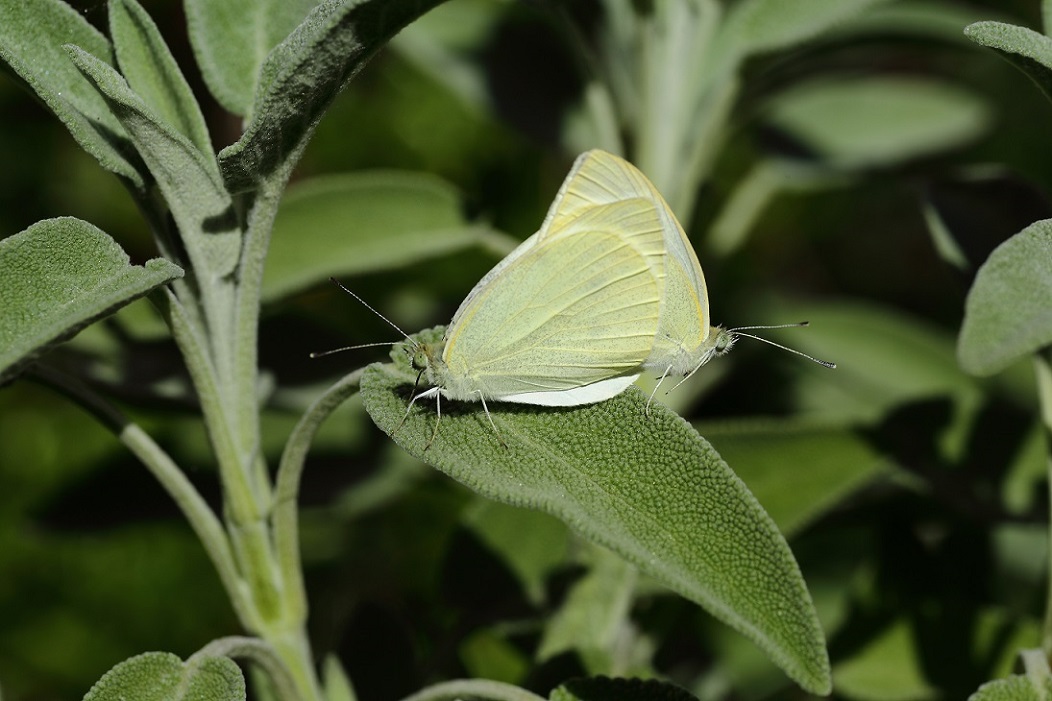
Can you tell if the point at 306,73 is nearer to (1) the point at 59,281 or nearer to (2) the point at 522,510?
(1) the point at 59,281

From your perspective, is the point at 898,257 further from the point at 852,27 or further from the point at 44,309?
the point at 44,309

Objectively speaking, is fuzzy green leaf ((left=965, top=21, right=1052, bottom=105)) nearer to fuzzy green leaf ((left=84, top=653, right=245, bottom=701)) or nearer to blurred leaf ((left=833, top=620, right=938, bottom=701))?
blurred leaf ((left=833, top=620, right=938, bottom=701))

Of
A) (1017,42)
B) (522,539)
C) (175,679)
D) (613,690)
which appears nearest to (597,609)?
(522,539)

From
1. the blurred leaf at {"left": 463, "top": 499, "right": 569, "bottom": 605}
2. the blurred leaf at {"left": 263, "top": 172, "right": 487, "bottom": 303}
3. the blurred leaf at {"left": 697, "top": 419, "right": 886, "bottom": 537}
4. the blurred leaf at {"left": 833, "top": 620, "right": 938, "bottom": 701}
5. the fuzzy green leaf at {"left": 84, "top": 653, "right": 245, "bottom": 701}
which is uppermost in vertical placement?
the blurred leaf at {"left": 263, "top": 172, "right": 487, "bottom": 303}

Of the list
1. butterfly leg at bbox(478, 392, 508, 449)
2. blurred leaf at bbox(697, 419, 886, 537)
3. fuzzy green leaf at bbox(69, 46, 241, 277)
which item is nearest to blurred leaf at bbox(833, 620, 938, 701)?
blurred leaf at bbox(697, 419, 886, 537)

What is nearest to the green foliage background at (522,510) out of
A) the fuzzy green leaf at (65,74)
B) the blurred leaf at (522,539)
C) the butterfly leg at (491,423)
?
the blurred leaf at (522,539)

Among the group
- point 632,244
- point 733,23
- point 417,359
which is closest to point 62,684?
point 417,359
